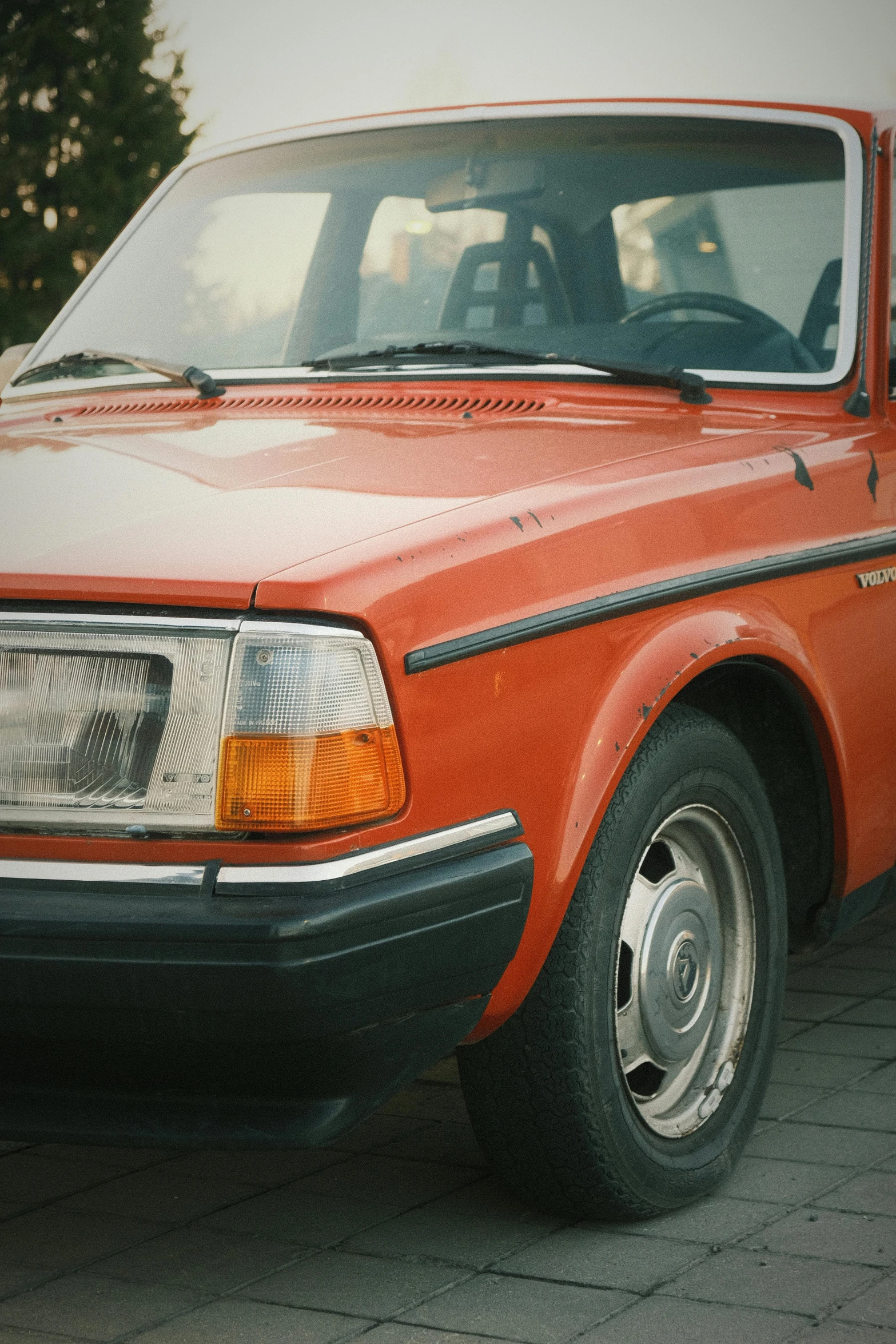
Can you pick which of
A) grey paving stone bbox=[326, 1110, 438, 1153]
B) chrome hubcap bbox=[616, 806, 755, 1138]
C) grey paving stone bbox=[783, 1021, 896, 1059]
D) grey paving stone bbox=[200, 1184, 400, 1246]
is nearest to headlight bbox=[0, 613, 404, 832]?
chrome hubcap bbox=[616, 806, 755, 1138]

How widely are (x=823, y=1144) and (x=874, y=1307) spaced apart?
0.66 meters

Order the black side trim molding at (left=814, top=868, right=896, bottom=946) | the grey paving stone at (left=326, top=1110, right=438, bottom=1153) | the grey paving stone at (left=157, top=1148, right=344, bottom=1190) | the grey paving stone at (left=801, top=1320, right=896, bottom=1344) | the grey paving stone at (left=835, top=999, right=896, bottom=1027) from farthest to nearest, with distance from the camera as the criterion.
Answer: the grey paving stone at (left=835, top=999, right=896, bottom=1027) < the black side trim molding at (left=814, top=868, right=896, bottom=946) < the grey paving stone at (left=326, top=1110, right=438, bottom=1153) < the grey paving stone at (left=157, top=1148, right=344, bottom=1190) < the grey paving stone at (left=801, top=1320, right=896, bottom=1344)

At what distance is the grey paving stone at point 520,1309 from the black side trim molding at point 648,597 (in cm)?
94

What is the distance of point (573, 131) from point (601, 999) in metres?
2.01

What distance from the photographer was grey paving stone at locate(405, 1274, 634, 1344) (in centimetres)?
217

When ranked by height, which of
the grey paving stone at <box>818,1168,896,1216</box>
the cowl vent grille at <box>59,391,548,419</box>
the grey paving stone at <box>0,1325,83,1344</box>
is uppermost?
the cowl vent grille at <box>59,391,548,419</box>

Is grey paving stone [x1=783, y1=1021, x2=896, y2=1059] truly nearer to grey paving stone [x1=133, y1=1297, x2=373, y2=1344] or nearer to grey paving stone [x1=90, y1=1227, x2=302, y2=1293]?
grey paving stone [x1=90, y1=1227, x2=302, y2=1293]

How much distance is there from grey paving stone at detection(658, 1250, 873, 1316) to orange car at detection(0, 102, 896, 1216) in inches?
6.7

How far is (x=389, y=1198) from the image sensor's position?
264 centimetres

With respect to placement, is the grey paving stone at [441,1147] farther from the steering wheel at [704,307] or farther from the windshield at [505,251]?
the steering wheel at [704,307]

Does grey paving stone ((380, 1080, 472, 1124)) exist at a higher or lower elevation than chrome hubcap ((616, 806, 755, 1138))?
lower

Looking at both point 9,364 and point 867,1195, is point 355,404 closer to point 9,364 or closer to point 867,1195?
A: point 9,364

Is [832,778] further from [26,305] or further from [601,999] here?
[26,305]

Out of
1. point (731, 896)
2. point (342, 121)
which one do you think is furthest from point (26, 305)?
point (731, 896)
